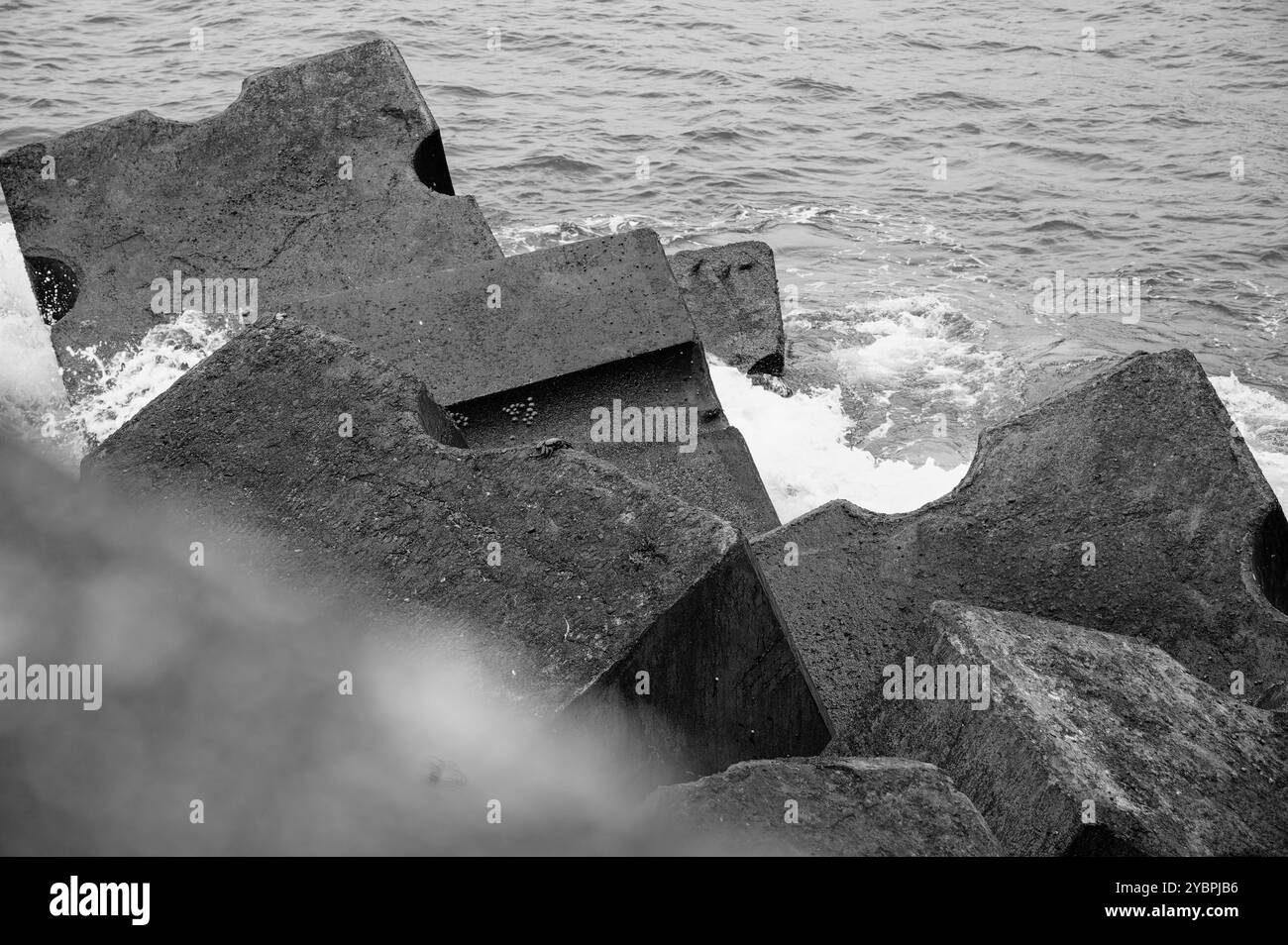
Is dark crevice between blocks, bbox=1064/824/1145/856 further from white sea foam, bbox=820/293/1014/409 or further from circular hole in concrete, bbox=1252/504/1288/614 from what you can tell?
white sea foam, bbox=820/293/1014/409

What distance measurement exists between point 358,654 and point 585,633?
541 millimetres

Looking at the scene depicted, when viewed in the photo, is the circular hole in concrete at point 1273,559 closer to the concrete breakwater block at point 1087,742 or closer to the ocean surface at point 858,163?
the concrete breakwater block at point 1087,742

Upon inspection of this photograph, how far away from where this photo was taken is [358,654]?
307 cm

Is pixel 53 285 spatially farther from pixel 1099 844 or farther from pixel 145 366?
pixel 1099 844

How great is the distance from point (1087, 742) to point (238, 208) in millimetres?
4084

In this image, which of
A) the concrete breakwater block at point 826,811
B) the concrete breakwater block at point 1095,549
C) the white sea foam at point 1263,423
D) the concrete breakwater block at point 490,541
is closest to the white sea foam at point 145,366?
the concrete breakwater block at point 490,541

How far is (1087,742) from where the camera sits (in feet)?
10.1

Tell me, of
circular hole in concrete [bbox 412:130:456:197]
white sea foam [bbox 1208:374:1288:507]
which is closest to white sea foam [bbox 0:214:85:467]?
circular hole in concrete [bbox 412:130:456:197]

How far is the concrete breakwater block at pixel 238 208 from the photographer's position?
Answer: 17.4 ft

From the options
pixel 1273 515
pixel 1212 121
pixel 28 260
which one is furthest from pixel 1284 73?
pixel 28 260

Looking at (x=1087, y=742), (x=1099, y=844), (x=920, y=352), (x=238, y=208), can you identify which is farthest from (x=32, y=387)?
(x=920, y=352)

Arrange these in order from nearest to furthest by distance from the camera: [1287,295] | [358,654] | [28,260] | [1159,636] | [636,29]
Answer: [358,654], [1159,636], [28,260], [1287,295], [636,29]

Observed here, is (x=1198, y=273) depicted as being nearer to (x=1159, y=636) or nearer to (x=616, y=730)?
(x=1159, y=636)

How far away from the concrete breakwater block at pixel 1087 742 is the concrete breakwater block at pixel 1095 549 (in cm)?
34
